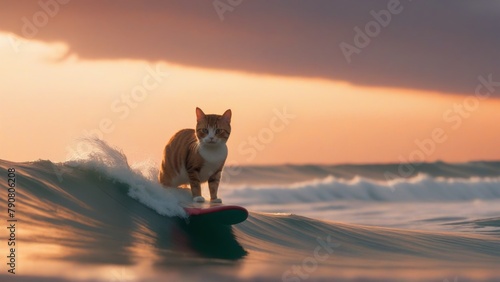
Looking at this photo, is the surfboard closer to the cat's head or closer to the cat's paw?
the cat's paw

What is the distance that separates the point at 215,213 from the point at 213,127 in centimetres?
84

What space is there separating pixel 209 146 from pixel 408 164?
86.5ft

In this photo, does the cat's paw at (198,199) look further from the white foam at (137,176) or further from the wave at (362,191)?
the wave at (362,191)

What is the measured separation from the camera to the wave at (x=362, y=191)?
2400 centimetres

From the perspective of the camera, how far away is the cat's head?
8461mm

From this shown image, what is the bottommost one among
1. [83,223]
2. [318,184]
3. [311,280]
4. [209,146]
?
[311,280]

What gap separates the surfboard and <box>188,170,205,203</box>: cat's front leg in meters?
0.06

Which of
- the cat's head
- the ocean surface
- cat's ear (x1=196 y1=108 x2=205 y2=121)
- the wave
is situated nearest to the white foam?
the ocean surface

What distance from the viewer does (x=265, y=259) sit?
859cm

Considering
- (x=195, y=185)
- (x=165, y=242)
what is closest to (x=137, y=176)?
(x=195, y=185)

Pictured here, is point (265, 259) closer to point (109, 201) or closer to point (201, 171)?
point (201, 171)

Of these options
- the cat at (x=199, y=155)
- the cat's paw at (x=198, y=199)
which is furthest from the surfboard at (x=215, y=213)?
the cat at (x=199, y=155)

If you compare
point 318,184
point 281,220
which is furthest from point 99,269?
point 318,184

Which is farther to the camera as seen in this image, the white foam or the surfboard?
the white foam
